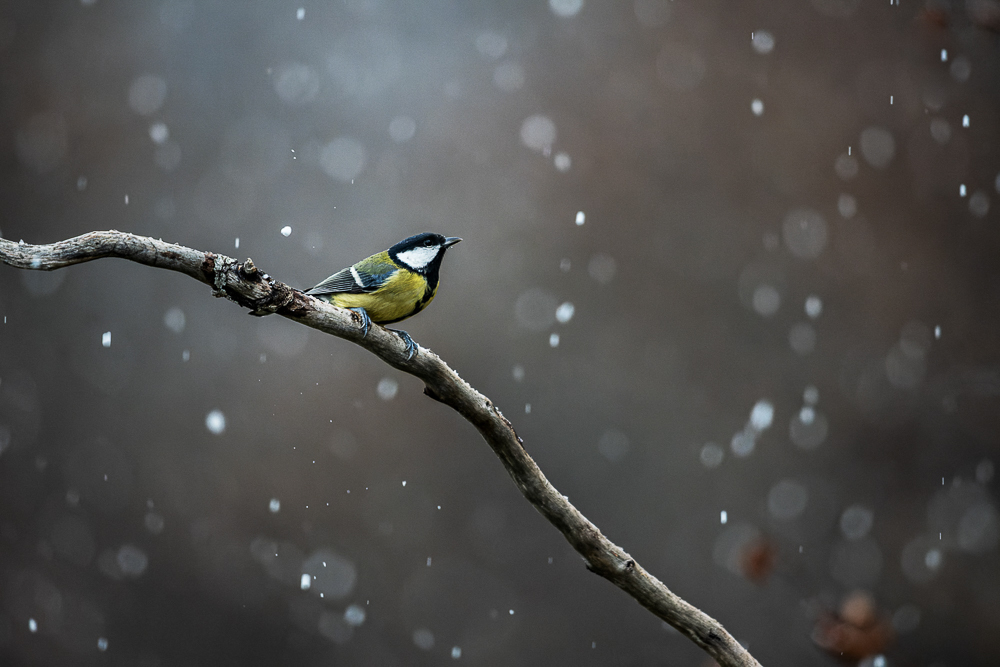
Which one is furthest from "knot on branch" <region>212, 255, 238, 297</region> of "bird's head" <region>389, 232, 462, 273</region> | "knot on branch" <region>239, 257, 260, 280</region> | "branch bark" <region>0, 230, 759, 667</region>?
"bird's head" <region>389, 232, 462, 273</region>

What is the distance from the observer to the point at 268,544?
7.45ft

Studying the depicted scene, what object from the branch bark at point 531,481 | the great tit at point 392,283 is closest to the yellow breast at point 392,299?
the great tit at point 392,283

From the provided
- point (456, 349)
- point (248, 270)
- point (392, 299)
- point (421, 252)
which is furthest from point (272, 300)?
point (456, 349)

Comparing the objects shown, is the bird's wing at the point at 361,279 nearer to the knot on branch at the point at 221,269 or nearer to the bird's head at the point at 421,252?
the bird's head at the point at 421,252

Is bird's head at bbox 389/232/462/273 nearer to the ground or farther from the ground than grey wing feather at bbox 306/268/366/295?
farther from the ground

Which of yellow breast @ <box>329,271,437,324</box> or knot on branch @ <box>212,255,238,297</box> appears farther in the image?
yellow breast @ <box>329,271,437,324</box>

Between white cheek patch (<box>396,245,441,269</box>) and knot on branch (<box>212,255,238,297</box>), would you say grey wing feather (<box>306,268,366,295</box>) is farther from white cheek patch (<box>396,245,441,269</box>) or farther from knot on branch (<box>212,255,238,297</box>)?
knot on branch (<box>212,255,238,297</box>)

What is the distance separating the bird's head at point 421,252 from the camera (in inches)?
55.7

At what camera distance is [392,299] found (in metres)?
1.34

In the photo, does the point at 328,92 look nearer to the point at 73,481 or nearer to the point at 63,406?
the point at 63,406

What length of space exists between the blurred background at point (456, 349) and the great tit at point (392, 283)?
2.83ft

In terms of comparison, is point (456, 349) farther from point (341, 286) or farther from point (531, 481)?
point (531, 481)

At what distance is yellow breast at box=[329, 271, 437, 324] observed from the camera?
4.40ft

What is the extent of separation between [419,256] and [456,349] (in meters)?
0.89
